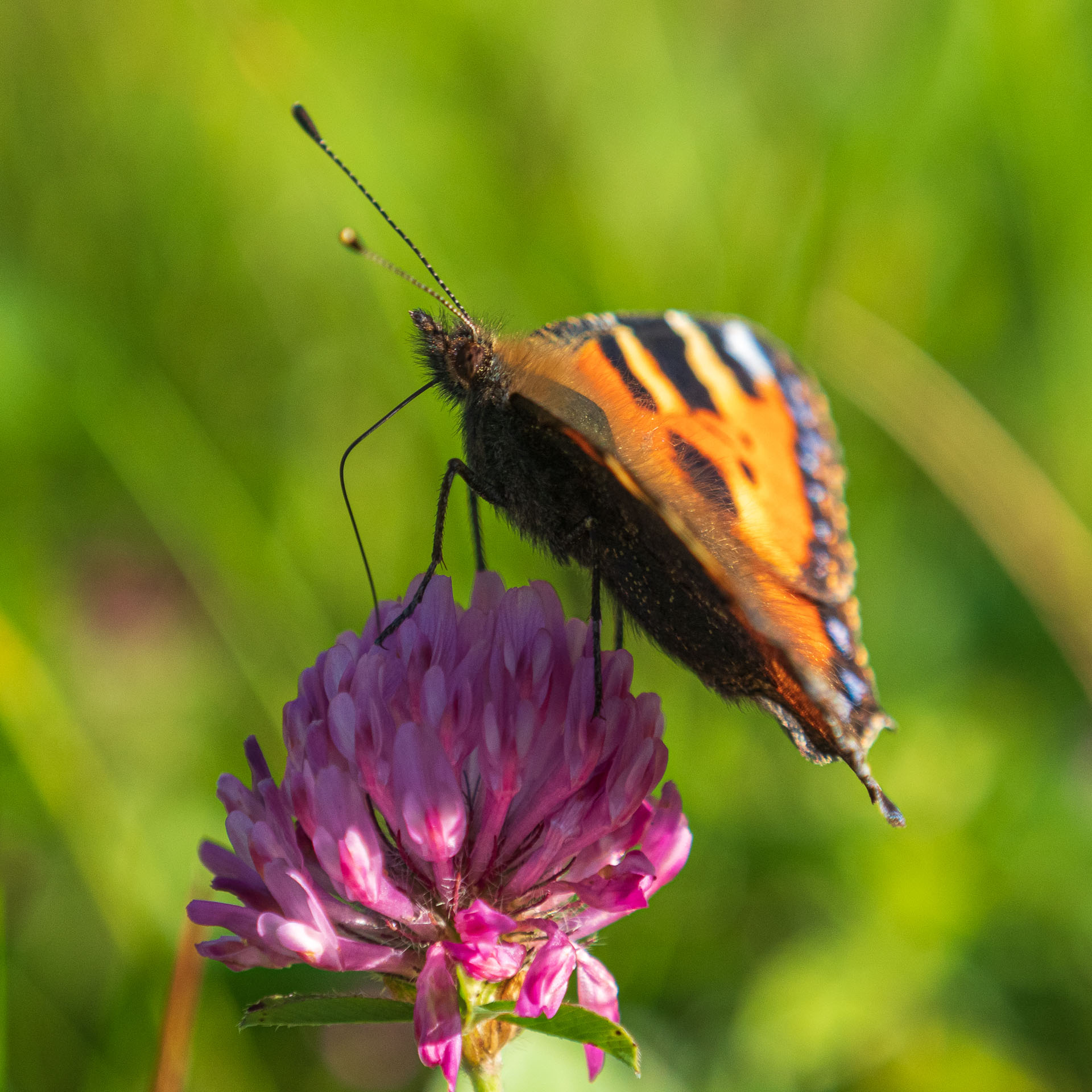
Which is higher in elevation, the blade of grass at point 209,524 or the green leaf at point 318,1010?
the blade of grass at point 209,524

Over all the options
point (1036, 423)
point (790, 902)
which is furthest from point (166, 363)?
point (1036, 423)

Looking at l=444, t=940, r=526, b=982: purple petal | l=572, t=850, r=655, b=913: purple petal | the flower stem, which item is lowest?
the flower stem

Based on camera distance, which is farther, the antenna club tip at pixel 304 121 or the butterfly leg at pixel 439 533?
the antenna club tip at pixel 304 121

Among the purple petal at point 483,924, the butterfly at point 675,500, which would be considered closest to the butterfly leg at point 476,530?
the butterfly at point 675,500

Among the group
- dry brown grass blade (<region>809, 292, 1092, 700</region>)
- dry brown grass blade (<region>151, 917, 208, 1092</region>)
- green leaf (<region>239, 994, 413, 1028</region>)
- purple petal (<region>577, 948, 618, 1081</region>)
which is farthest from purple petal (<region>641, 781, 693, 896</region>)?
dry brown grass blade (<region>809, 292, 1092, 700</region>)

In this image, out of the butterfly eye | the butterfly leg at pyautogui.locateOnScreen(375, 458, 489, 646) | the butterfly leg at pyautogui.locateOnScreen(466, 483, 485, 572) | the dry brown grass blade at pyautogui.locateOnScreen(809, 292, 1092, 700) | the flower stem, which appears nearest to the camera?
the flower stem

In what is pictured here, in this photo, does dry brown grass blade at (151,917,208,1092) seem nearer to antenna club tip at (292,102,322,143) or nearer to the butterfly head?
the butterfly head

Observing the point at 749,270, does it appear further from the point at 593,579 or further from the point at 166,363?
the point at 593,579

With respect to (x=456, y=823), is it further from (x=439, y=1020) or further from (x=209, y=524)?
(x=209, y=524)

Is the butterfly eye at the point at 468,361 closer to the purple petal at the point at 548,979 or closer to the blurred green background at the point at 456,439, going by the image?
the purple petal at the point at 548,979
